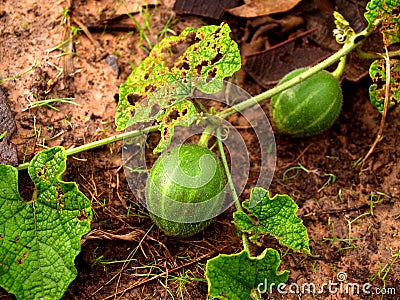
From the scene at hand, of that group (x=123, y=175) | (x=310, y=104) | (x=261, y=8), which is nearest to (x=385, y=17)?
(x=310, y=104)

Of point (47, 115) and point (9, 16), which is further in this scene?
point (9, 16)

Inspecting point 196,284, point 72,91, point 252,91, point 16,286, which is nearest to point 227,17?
point 252,91

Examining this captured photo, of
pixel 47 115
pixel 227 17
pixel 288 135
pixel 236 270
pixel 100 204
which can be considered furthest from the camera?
pixel 227 17

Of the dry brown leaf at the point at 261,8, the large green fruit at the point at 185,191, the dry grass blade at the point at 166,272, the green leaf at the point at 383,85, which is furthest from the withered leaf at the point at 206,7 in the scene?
the dry grass blade at the point at 166,272

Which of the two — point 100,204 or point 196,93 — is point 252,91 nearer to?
point 196,93

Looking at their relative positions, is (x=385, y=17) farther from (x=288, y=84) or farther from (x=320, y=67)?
(x=288, y=84)

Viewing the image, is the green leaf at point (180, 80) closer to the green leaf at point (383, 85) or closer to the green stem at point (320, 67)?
the green stem at point (320, 67)

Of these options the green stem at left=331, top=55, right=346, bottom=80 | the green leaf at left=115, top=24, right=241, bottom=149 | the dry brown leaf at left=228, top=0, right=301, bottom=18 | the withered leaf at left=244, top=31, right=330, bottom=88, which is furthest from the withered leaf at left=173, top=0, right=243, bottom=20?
the green stem at left=331, top=55, right=346, bottom=80
